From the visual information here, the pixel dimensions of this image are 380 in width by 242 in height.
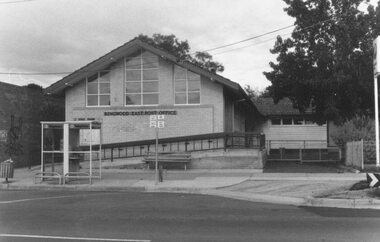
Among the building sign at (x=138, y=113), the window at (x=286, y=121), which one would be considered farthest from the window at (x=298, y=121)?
the building sign at (x=138, y=113)

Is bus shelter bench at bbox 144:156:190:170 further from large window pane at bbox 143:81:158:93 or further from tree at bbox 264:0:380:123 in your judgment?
tree at bbox 264:0:380:123

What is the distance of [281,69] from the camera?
2728cm

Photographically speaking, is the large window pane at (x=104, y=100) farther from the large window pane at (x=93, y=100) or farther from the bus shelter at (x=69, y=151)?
the bus shelter at (x=69, y=151)

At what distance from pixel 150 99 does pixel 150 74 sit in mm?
1430

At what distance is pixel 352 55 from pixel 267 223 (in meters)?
18.6

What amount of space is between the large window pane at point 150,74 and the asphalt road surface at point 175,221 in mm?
13253

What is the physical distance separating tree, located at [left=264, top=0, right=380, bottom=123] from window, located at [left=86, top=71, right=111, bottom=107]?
31.4 feet

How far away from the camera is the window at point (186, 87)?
2570 centimetres

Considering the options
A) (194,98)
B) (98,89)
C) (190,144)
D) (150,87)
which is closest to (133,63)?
(150,87)

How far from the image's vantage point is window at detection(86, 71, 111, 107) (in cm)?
2661

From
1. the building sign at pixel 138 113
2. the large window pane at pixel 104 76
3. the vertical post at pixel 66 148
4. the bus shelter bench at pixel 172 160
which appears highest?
the large window pane at pixel 104 76

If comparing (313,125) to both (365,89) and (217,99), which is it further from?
(217,99)

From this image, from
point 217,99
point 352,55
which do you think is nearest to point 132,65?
point 217,99

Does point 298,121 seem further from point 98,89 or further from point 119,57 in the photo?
point 98,89
